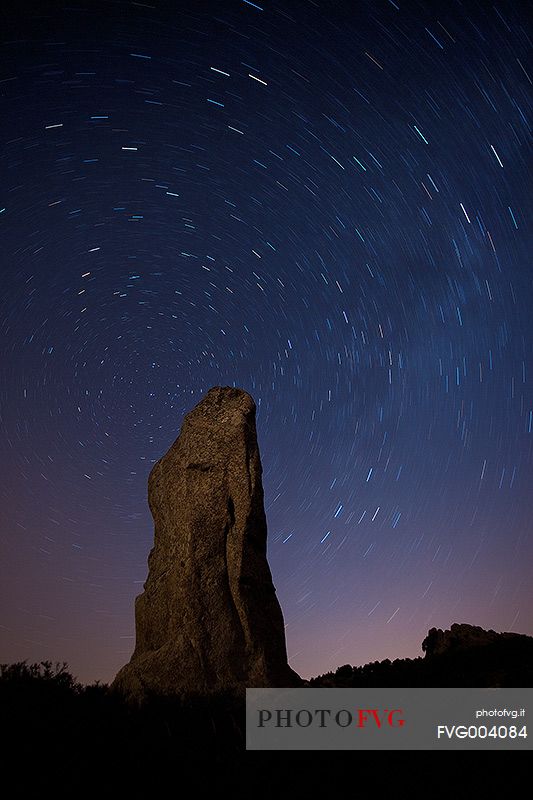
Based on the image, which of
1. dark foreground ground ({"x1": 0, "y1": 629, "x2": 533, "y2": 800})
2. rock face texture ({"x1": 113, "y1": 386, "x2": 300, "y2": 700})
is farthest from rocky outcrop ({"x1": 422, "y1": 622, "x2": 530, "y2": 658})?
dark foreground ground ({"x1": 0, "y1": 629, "x2": 533, "y2": 800})

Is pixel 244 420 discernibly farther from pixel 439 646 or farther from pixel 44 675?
pixel 439 646

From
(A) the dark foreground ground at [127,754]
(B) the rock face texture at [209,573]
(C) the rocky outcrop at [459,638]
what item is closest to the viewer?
(A) the dark foreground ground at [127,754]

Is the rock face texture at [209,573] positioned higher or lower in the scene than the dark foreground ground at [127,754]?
higher

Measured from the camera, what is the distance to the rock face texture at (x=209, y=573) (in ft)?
41.2

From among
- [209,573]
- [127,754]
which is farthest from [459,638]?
[127,754]

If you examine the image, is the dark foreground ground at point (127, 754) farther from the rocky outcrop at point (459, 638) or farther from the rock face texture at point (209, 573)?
the rocky outcrop at point (459, 638)

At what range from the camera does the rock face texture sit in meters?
12.6

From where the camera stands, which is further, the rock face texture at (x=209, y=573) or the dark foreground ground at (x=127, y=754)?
the rock face texture at (x=209, y=573)

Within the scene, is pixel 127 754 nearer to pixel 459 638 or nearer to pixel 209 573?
pixel 209 573

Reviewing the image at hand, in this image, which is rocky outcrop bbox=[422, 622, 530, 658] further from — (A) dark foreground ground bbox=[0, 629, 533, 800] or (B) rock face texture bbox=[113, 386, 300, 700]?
(A) dark foreground ground bbox=[0, 629, 533, 800]

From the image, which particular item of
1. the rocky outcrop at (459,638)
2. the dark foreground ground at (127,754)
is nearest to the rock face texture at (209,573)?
the dark foreground ground at (127,754)

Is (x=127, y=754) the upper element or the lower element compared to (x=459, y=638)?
lower

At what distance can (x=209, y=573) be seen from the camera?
45.1 feet

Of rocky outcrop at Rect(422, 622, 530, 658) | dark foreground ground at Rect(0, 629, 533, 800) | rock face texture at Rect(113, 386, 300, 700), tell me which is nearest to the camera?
dark foreground ground at Rect(0, 629, 533, 800)
